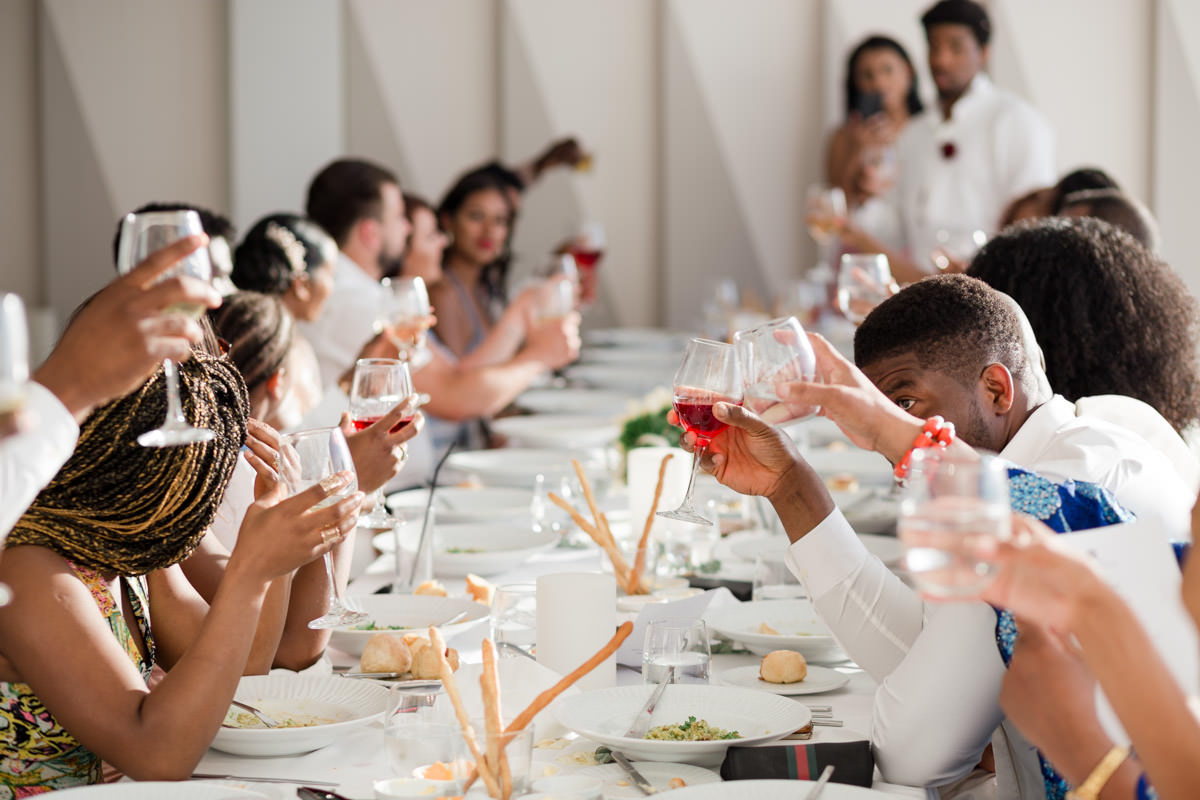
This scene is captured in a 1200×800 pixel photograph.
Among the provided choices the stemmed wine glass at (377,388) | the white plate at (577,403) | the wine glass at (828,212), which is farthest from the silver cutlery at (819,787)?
the wine glass at (828,212)

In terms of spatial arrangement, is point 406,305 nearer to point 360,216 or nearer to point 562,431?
point 562,431

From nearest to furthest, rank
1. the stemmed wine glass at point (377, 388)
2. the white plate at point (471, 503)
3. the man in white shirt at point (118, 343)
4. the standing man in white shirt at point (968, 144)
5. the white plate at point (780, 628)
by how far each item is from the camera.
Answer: the man in white shirt at point (118, 343)
the white plate at point (780, 628)
the stemmed wine glass at point (377, 388)
the white plate at point (471, 503)
the standing man in white shirt at point (968, 144)

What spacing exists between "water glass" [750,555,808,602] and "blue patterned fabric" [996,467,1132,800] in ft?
2.59

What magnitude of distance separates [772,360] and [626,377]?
4.15 m

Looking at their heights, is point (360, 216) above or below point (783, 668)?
above

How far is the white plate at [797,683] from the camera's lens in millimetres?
1761

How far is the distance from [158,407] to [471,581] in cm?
79

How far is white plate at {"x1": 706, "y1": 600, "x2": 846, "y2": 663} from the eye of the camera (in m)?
1.91

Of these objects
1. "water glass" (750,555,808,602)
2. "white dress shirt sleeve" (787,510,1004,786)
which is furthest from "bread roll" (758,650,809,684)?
"water glass" (750,555,808,602)

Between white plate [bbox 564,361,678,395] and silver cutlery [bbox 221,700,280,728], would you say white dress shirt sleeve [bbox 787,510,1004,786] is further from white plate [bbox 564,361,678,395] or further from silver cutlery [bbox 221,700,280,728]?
white plate [bbox 564,361,678,395]

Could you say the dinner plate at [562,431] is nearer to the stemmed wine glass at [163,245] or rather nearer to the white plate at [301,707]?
the white plate at [301,707]

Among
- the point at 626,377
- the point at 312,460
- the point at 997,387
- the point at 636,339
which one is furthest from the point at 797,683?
the point at 636,339

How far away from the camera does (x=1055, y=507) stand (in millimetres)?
1389

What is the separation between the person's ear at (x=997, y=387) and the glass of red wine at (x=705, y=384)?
336 mm
